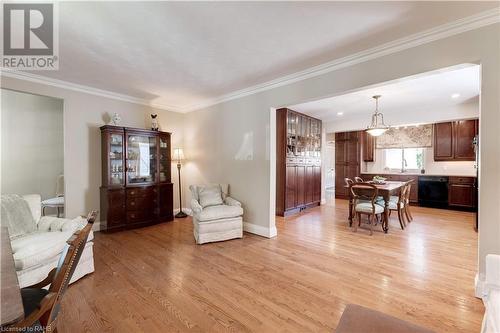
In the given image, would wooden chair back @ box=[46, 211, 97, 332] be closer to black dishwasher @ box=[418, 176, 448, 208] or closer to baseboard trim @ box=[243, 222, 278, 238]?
baseboard trim @ box=[243, 222, 278, 238]

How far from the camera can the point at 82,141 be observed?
3.89 meters

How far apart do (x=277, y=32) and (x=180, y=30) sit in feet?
3.26

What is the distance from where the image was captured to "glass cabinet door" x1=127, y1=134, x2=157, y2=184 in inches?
165

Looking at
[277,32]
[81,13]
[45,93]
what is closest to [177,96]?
[45,93]

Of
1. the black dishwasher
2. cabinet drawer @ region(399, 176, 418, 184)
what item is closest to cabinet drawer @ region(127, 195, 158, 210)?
cabinet drawer @ region(399, 176, 418, 184)

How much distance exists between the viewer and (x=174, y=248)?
3234 millimetres

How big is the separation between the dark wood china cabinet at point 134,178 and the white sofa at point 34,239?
1296 millimetres

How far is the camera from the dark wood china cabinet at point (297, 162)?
5.18m

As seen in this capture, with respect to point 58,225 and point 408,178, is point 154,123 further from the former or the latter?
point 408,178

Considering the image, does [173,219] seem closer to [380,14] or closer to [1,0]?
[1,0]

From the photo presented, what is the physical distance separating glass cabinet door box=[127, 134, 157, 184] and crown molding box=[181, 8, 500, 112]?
7.83ft

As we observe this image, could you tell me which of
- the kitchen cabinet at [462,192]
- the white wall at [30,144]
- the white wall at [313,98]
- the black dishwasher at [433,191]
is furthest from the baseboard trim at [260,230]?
the kitchen cabinet at [462,192]

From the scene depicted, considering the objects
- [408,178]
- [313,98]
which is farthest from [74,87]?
[408,178]

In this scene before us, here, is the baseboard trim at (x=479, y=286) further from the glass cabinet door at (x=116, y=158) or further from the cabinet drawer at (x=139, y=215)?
the glass cabinet door at (x=116, y=158)
